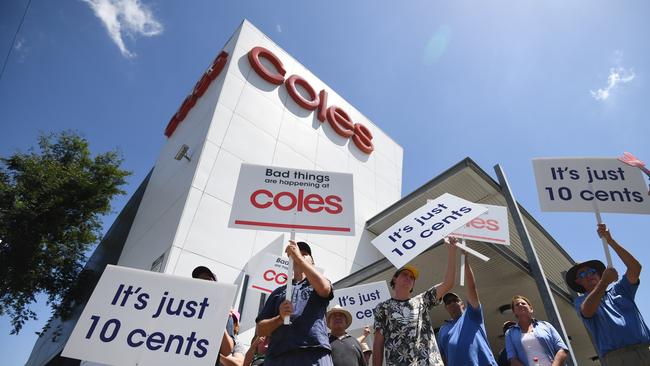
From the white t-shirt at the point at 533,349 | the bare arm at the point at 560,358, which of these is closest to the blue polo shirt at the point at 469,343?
the white t-shirt at the point at 533,349

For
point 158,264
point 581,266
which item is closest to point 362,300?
point 581,266

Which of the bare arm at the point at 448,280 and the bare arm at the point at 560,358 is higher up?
the bare arm at the point at 448,280

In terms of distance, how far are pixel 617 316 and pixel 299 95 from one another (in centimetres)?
1049

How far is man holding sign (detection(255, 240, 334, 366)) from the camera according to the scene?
218cm

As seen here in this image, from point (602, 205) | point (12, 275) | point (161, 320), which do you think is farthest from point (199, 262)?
point (12, 275)

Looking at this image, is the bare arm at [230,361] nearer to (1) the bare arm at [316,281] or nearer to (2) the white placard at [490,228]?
(1) the bare arm at [316,281]

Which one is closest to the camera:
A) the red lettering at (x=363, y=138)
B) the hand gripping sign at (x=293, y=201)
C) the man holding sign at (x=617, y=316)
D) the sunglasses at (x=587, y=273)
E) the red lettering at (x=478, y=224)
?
the man holding sign at (x=617, y=316)

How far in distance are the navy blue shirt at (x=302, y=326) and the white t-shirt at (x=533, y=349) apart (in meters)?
2.22

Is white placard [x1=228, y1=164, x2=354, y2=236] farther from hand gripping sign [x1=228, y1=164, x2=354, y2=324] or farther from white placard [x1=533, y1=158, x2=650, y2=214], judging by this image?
white placard [x1=533, y1=158, x2=650, y2=214]

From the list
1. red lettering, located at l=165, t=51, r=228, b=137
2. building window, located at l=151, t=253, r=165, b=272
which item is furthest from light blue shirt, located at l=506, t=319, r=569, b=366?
red lettering, located at l=165, t=51, r=228, b=137

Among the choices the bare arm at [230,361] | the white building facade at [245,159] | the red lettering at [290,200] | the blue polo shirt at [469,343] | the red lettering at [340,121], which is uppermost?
the red lettering at [340,121]

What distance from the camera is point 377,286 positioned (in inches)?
214

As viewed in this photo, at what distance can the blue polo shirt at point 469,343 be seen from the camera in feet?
9.77

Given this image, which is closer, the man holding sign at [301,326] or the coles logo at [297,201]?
the man holding sign at [301,326]
